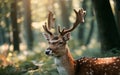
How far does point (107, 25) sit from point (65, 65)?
5.63 meters

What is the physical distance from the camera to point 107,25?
15.2 m

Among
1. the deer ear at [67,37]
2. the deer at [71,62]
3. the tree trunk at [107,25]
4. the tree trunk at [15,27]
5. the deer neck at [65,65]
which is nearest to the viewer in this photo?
the deer at [71,62]

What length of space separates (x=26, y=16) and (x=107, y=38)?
1665 centimetres

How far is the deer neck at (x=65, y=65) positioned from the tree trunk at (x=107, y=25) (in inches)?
213

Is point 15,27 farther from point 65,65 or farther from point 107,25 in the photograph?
point 65,65

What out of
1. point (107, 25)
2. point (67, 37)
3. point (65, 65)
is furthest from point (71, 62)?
point (107, 25)

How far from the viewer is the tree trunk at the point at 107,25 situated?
1516cm

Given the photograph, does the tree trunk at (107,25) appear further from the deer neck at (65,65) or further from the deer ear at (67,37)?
the deer neck at (65,65)

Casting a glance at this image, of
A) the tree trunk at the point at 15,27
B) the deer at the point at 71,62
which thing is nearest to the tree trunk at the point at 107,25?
the deer at the point at 71,62

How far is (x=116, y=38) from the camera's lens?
50.2 feet

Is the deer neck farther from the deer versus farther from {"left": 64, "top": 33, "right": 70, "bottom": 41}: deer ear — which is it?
{"left": 64, "top": 33, "right": 70, "bottom": 41}: deer ear

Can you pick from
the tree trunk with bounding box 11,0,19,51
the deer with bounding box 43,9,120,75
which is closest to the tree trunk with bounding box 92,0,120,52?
the deer with bounding box 43,9,120,75

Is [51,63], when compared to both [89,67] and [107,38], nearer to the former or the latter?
[107,38]

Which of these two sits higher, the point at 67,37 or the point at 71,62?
the point at 67,37
